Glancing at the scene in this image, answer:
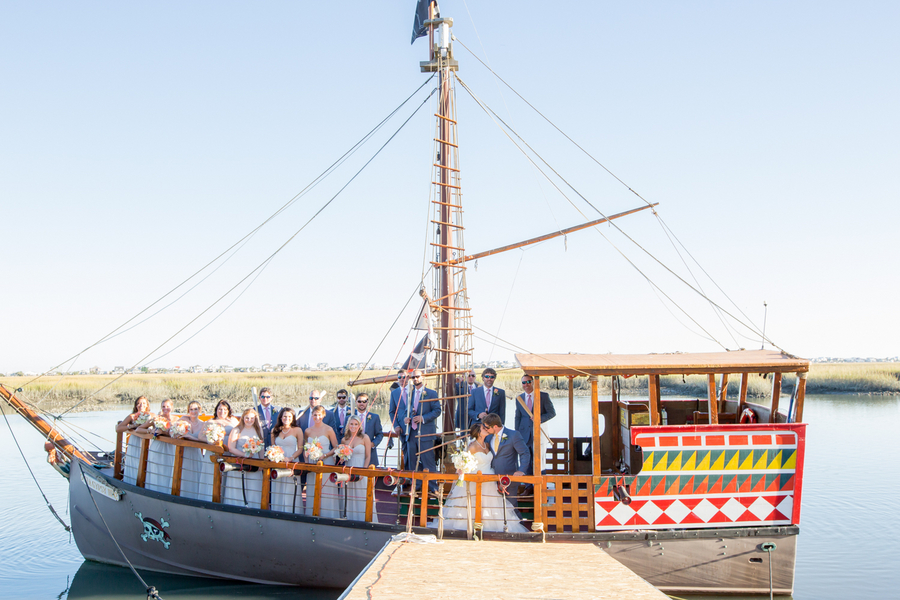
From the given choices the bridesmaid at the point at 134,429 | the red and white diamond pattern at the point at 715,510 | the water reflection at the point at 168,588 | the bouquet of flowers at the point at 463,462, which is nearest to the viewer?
the bouquet of flowers at the point at 463,462

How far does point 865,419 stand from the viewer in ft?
79.1

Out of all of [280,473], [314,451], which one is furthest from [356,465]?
[280,473]

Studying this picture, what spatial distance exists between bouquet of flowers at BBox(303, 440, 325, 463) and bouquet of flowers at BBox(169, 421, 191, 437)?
6.15ft

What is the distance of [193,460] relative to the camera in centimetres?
858

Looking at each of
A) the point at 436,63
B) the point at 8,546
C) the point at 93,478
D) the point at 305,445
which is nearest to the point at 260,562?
the point at 305,445

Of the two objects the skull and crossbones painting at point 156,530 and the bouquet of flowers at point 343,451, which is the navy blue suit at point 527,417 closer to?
the bouquet of flowers at point 343,451

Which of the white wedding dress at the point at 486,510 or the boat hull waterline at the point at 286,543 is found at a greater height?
the white wedding dress at the point at 486,510

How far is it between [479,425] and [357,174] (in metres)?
6.41

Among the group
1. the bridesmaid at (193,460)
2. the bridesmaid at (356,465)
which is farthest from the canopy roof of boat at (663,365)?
the bridesmaid at (193,460)

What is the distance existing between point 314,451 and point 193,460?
209 cm

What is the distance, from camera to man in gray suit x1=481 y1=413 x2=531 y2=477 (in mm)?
7711

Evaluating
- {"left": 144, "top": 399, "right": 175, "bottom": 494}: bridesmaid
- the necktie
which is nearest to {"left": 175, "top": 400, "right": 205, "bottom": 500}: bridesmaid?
{"left": 144, "top": 399, "right": 175, "bottom": 494}: bridesmaid

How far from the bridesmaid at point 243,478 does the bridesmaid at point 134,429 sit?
1.45 meters

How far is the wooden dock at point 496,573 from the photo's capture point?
211 inches
